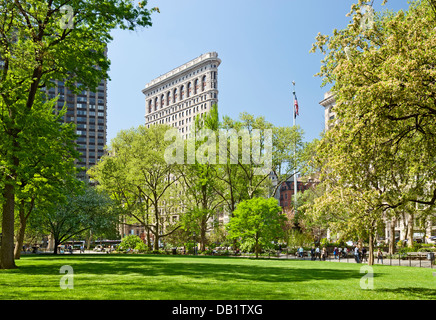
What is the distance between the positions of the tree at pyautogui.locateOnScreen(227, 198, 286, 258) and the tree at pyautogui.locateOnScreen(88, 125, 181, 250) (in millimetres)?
15426

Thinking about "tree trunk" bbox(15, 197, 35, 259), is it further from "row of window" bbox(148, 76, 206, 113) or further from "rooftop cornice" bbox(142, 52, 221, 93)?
"row of window" bbox(148, 76, 206, 113)

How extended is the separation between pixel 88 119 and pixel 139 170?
369 ft

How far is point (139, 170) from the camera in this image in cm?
5881

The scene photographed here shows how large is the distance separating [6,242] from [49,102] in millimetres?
13179

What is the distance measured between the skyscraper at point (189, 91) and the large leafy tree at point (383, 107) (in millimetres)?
147719

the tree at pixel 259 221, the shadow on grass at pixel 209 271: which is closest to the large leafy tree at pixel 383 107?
the shadow on grass at pixel 209 271

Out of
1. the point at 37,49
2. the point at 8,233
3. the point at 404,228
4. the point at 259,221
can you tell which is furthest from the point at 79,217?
the point at 404,228

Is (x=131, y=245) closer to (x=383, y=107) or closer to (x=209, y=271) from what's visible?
(x=209, y=271)

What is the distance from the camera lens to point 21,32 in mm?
24484

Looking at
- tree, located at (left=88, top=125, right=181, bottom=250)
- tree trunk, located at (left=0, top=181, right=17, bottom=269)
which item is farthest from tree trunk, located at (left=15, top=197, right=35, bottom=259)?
tree, located at (left=88, top=125, right=181, bottom=250)

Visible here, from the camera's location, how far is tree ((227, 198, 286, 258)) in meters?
49.2

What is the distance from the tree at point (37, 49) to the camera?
2292cm
